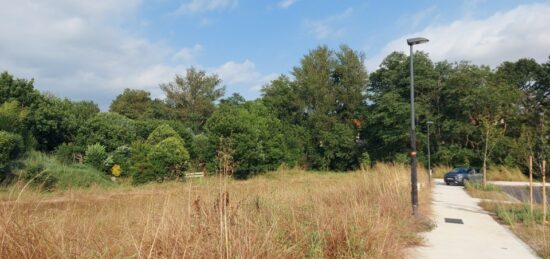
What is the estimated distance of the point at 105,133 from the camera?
2970cm

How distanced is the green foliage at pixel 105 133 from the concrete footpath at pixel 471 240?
24.3m

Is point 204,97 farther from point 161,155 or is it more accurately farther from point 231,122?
point 161,155

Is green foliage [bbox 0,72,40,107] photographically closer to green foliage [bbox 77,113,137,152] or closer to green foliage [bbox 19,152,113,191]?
green foliage [bbox 77,113,137,152]

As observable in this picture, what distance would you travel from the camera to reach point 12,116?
21.4 meters

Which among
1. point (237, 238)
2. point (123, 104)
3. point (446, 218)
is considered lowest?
point (446, 218)

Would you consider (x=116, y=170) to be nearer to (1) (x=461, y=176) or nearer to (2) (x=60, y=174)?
(2) (x=60, y=174)

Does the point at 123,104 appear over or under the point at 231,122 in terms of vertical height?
over

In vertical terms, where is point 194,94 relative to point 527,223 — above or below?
above

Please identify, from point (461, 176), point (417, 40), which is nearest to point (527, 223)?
point (417, 40)

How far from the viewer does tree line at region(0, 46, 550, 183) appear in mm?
26375

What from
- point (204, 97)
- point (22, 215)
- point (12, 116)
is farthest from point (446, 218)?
point (204, 97)

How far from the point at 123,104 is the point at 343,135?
3017 cm

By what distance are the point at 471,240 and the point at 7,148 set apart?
19555 mm

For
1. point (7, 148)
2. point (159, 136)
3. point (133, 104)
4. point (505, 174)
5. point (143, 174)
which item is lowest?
point (505, 174)
